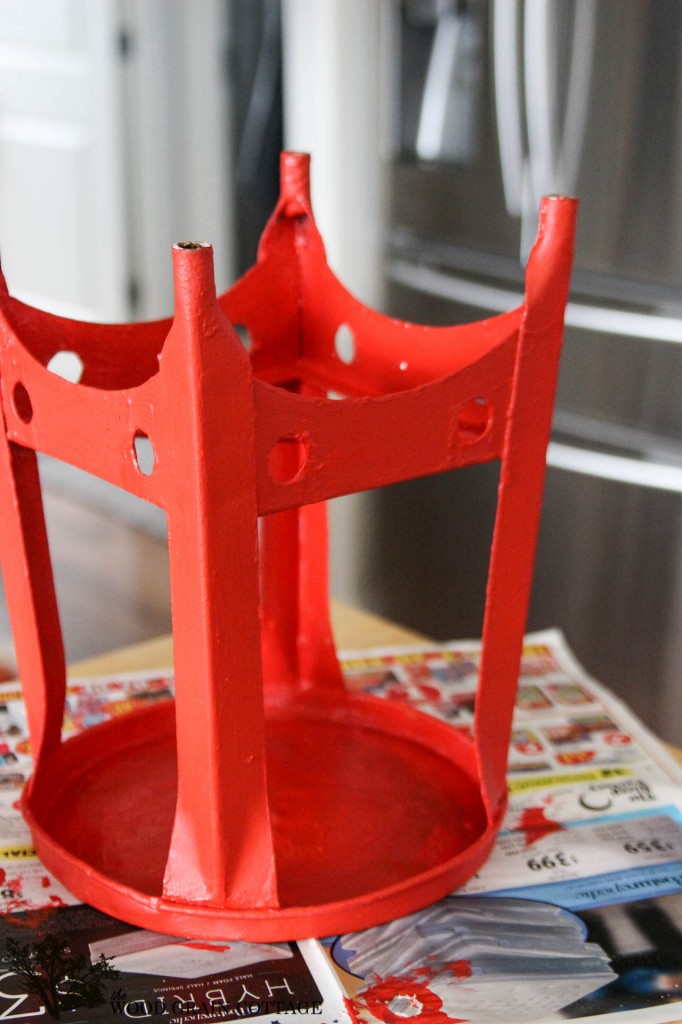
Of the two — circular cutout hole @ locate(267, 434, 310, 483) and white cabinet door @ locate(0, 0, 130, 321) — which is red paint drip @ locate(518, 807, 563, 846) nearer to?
circular cutout hole @ locate(267, 434, 310, 483)

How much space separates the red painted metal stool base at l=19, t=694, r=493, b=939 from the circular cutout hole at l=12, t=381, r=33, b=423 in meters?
0.28

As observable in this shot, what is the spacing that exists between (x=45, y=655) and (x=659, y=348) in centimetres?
98

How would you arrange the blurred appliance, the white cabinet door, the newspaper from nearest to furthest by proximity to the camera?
the newspaper
the blurred appliance
the white cabinet door

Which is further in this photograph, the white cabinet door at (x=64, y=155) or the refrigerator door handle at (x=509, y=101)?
the white cabinet door at (x=64, y=155)

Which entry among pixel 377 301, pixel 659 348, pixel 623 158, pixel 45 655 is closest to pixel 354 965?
pixel 45 655

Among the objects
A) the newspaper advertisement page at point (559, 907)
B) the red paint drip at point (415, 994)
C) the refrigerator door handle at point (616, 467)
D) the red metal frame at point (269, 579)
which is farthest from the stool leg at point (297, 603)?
the refrigerator door handle at point (616, 467)

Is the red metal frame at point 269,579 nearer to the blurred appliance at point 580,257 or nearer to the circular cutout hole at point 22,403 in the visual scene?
the circular cutout hole at point 22,403

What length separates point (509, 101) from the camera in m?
1.66

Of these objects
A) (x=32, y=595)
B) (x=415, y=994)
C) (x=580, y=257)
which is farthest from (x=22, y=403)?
(x=580, y=257)

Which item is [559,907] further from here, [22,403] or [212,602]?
[22,403]

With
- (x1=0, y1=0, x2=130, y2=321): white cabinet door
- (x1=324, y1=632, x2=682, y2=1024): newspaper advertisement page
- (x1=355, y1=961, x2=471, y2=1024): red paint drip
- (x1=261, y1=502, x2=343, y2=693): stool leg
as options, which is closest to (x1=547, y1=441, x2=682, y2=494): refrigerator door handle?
(x1=324, y1=632, x2=682, y2=1024): newspaper advertisement page

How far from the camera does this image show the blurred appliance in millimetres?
1536

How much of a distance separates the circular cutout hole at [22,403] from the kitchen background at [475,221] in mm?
973

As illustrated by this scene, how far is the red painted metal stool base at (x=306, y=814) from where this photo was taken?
783 millimetres
